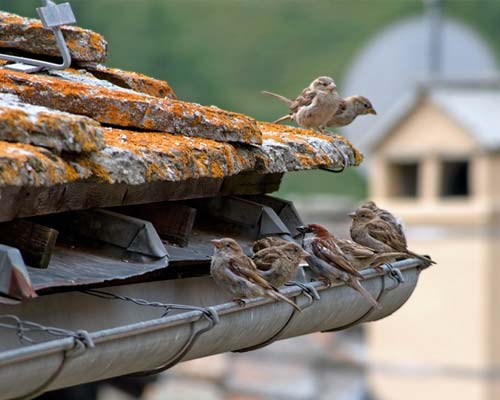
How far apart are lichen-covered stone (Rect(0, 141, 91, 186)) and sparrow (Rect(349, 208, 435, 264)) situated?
2.54m

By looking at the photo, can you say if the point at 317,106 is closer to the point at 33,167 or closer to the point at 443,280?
the point at 33,167

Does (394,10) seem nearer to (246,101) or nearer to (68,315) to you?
(246,101)

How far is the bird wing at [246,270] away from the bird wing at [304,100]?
2775mm

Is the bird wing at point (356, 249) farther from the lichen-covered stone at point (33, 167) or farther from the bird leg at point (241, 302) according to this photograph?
the lichen-covered stone at point (33, 167)

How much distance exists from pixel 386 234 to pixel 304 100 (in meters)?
1.56

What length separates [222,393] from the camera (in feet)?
113

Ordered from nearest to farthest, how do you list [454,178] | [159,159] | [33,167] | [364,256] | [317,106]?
[33,167]
[159,159]
[364,256]
[317,106]
[454,178]

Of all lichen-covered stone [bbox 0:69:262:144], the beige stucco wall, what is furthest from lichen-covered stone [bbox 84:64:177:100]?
the beige stucco wall

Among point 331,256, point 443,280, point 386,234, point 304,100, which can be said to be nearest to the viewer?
point 331,256

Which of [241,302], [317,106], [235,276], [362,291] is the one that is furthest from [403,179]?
[241,302]

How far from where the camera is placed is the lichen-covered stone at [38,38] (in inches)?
239

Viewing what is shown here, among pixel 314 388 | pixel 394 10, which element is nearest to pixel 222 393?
pixel 314 388

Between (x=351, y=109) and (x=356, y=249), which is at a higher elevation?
(x=351, y=109)

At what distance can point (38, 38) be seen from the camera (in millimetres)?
6070
